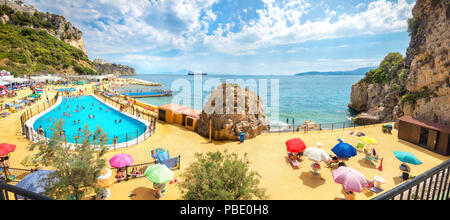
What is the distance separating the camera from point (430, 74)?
21.4m

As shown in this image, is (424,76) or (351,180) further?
(424,76)

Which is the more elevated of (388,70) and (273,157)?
(388,70)

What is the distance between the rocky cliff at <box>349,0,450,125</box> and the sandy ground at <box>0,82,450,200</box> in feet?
18.8

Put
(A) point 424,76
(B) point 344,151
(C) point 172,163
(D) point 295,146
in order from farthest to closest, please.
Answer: (A) point 424,76
(D) point 295,146
(B) point 344,151
(C) point 172,163

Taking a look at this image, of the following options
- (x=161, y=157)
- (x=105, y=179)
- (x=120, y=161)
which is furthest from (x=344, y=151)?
(x=105, y=179)

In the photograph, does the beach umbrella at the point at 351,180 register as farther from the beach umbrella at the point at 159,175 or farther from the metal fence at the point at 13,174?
the metal fence at the point at 13,174

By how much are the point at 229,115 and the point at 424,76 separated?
24338mm

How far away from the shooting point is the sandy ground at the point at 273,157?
959cm

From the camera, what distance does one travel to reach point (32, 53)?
2891 inches

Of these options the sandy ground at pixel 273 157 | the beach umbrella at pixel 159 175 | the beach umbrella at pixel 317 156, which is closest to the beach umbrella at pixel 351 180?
the sandy ground at pixel 273 157

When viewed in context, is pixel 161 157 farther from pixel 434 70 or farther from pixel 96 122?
pixel 434 70

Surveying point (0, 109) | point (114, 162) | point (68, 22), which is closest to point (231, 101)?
point (114, 162)
